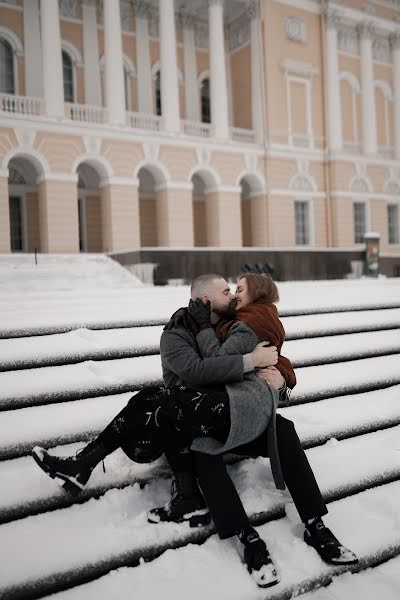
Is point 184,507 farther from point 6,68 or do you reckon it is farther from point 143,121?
point 6,68

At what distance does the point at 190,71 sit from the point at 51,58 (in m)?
7.85

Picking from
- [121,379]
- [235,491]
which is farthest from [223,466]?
[121,379]

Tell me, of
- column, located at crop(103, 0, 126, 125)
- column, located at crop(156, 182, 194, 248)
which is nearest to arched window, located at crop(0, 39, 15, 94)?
column, located at crop(103, 0, 126, 125)

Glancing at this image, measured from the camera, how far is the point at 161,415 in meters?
2.72

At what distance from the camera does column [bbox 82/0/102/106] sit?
21.8 m

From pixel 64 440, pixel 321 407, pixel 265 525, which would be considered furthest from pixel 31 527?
pixel 321 407

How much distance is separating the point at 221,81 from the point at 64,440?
2198 centimetres

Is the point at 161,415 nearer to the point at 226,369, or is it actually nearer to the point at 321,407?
the point at 226,369

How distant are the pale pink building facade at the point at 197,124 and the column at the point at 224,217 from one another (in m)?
0.06

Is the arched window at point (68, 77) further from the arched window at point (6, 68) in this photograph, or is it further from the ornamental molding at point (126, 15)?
the ornamental molding at point (126, 15)

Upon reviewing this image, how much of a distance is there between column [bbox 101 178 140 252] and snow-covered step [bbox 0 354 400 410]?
16.5m

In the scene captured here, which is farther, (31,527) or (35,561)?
(31,527)

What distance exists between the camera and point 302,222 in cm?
2545

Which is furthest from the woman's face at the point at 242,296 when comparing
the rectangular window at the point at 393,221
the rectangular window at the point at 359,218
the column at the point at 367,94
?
the rectangular window at the point at 393,221
